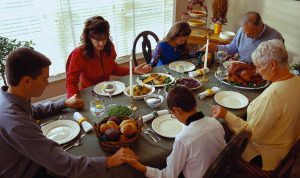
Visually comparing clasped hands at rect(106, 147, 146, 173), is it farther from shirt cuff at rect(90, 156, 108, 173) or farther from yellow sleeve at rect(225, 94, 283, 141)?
yellow sleeve at rect(225, 94, 283, 141)

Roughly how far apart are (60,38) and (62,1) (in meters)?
0.44

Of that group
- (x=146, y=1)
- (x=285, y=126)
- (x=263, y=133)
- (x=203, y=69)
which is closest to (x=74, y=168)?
(x=263, y=133)

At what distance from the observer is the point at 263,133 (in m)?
1.75

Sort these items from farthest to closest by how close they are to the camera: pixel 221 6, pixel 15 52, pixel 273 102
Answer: pixel 221 6
pixel 273 102
pixel 15 52

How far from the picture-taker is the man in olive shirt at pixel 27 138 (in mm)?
1359

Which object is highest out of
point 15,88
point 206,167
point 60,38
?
point 15,88

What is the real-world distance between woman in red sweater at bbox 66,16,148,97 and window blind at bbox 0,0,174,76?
98 cm

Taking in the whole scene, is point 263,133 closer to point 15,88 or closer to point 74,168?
point 74,168

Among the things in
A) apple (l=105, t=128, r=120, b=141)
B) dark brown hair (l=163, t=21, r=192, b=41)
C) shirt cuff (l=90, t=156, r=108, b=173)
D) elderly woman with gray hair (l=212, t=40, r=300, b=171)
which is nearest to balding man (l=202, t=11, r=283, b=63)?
dark brown hair (l=163, t=21, r=192, b=41)

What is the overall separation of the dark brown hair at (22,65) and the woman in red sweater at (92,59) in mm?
819

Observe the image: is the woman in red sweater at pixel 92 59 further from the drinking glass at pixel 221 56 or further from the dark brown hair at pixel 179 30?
the drinking glass at pixel 221 56

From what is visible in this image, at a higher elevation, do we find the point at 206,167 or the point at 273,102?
the point at 273,102

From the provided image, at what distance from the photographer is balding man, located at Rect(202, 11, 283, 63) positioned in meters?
2.68

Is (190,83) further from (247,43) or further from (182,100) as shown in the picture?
(247,43)
